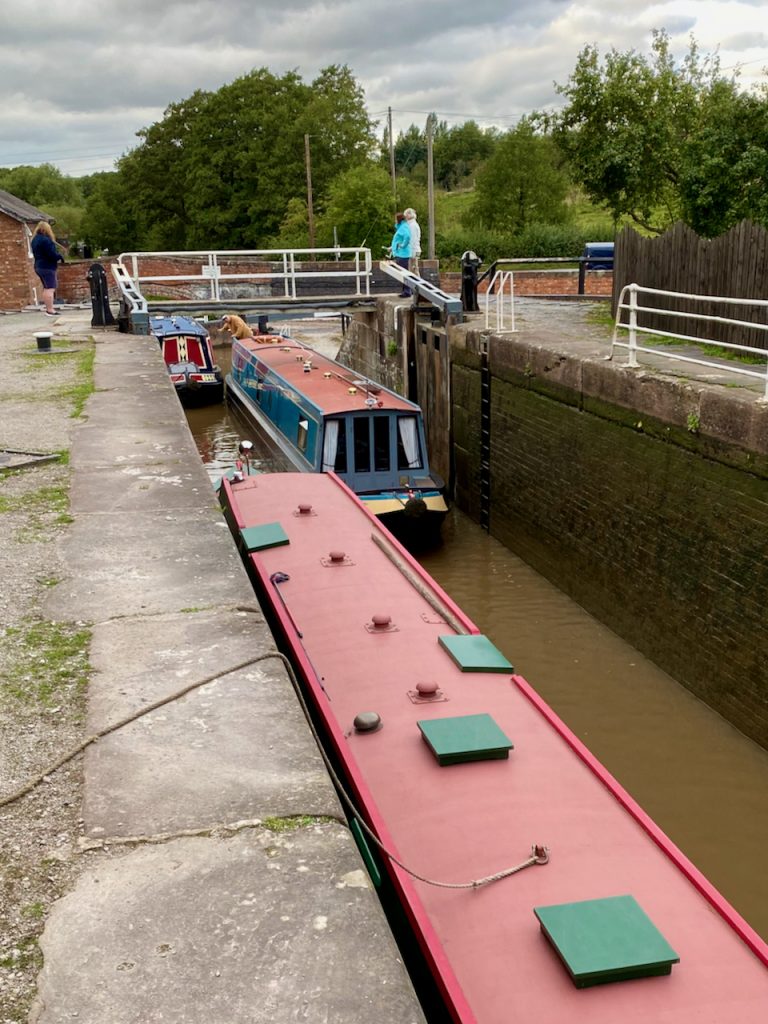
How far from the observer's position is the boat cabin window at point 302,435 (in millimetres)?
12766

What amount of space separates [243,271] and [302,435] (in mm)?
23828

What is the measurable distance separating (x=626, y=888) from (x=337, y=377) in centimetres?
1102

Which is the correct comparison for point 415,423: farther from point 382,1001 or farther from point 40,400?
point 382,1001

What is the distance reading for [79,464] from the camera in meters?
7.66

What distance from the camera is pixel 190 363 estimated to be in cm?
2095

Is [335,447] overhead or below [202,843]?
below

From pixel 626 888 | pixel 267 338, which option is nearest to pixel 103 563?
pixel 626 888

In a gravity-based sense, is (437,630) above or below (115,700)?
below

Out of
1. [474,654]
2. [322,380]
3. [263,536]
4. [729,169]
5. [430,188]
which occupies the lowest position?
[474,654]

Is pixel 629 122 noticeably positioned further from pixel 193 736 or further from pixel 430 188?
pixel 193 736

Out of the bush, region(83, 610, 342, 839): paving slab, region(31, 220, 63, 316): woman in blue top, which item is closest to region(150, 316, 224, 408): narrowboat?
region(31, 220, 63, 316): woman in blue top

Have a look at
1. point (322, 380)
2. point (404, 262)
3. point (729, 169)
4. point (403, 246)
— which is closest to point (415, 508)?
point (322, 380)

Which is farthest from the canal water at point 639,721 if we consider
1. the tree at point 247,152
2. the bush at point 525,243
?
the tree at point 247,152

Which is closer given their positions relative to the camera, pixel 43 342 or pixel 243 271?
pixel 43 342
